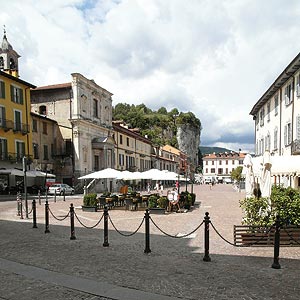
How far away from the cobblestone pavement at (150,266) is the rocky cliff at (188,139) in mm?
90472

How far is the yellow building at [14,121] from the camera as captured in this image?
30812mm

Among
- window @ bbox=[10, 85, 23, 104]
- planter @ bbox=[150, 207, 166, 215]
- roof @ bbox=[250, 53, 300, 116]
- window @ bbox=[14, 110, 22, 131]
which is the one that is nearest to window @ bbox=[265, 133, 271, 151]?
roof @ bbox=[250, 53, 300, 116]

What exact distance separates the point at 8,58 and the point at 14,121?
11.5m

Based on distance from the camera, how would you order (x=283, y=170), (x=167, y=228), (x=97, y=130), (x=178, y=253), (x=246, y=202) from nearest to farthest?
1. (x=178, y=253)
2. (x=246, y=202)
3. (x=167, y=228)
4. (x=283, y=170)
5. (x=97, y=130)

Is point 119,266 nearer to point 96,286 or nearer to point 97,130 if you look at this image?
point 96,286

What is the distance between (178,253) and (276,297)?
10.1 ft

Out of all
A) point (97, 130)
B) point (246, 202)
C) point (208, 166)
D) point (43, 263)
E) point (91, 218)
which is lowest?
point (208, 166)

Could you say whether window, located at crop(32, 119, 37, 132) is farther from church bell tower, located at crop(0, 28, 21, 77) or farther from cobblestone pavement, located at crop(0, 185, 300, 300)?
cobblestone pavement, located at crop(0, 185, 300, 300)

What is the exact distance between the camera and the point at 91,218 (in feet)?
46.0

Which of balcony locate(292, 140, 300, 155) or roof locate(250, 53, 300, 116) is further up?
roof locate(250, 53, 300, 116)

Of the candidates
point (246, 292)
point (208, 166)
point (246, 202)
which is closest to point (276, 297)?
point (246, 292)

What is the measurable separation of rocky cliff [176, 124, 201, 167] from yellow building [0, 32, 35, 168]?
69626 mm

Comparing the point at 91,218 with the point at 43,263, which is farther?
the point at 91,218

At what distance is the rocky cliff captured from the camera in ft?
329
